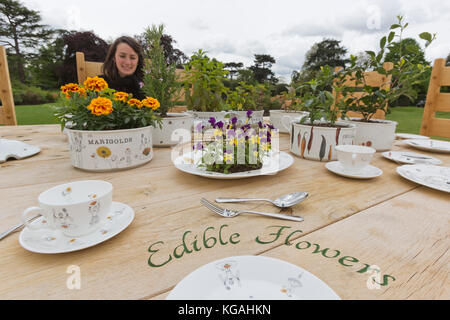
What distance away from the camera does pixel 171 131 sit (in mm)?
1062

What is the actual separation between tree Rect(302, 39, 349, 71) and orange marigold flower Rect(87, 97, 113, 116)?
530 inches

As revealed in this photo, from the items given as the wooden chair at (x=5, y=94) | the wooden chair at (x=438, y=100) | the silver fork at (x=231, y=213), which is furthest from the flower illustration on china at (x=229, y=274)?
the wooden chair at (x=5, y=94)

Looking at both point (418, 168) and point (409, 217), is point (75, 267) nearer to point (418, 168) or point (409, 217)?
point (409, 217)

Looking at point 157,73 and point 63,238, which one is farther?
point 157,73

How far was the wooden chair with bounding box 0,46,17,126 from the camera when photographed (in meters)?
1.56

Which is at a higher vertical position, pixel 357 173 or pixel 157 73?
pixel 157 73

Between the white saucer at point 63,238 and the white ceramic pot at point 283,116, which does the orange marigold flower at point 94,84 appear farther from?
the white ceramic pot at point 283,116

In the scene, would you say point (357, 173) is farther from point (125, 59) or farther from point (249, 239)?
point (125, 59)

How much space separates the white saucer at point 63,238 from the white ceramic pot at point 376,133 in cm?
95

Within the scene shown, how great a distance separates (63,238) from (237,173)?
43cm

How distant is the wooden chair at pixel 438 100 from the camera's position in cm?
147

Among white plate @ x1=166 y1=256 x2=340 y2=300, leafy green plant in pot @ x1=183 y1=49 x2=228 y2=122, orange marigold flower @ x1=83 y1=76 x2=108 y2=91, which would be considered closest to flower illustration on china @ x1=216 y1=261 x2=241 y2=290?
white plate @ x1=166 y1=256 x2=340 y2=300

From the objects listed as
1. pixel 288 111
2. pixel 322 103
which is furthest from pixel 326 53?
pixel 322 103
